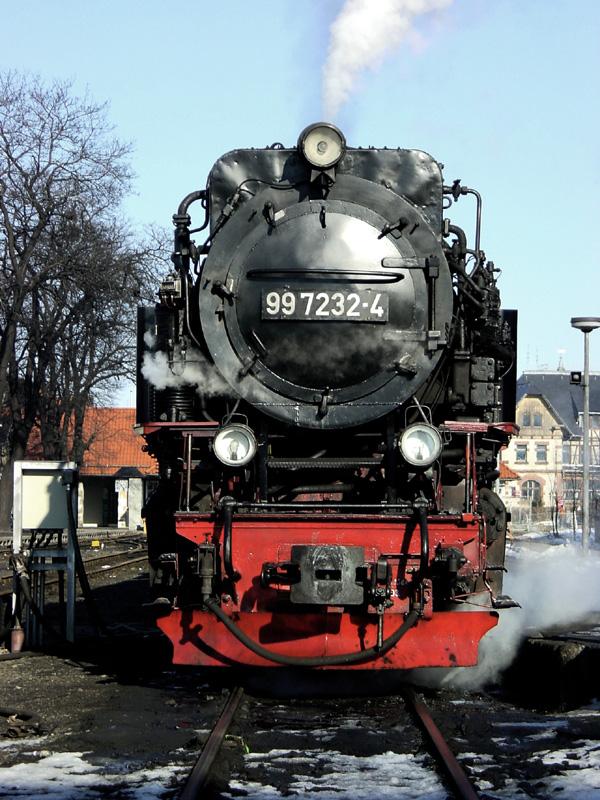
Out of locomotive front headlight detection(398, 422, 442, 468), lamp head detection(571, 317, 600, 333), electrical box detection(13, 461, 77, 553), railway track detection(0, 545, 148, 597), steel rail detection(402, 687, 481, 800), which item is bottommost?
steel rail detection(402, 687, 481, 800)

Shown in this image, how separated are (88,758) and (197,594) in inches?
65.9

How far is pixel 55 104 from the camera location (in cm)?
2805

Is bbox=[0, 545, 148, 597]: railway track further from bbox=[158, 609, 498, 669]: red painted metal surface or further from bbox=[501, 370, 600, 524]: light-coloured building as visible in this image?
bbox=[501, 370, 600, 524]: light-coloured building

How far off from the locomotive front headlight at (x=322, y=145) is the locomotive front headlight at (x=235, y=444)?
1831 mm

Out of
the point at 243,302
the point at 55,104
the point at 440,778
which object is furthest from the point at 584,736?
the point at 55,104

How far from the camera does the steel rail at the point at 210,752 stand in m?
4.72

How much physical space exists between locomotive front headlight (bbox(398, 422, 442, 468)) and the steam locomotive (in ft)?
0.04

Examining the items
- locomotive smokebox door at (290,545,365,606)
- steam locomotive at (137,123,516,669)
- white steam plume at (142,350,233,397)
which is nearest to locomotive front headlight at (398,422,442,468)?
steam locomotive at (137,123,516,669)

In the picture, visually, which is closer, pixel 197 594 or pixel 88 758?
pixel 88 758

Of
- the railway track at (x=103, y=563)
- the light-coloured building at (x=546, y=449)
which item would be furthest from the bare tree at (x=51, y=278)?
the light-coloured building at (x=546, y=449)

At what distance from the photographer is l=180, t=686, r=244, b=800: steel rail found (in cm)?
472

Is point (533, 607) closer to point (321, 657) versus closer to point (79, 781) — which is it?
point (321, 657)

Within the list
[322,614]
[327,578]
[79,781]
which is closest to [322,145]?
[327,578]

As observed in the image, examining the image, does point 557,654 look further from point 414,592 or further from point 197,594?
point 197,594
